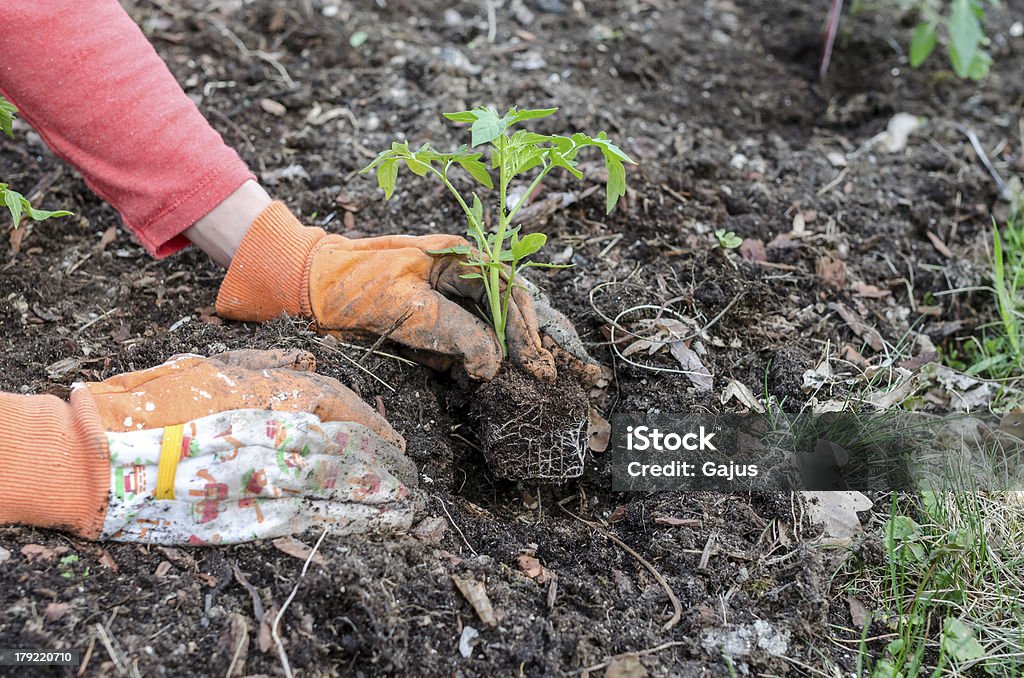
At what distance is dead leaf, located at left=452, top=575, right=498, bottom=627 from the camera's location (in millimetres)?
1690

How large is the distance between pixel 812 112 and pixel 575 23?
3.65ft

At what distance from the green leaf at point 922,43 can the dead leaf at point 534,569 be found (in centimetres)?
290

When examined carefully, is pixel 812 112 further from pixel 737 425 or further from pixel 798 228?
pixel 737 425

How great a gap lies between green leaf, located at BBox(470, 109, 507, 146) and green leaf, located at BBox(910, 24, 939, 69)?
261 cm

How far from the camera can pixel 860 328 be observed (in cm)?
261

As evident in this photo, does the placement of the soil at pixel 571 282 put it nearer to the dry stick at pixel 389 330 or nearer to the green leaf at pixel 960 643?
the dry stick at pixel 389 330

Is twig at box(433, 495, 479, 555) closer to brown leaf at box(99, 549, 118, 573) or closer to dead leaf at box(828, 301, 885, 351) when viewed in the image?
brown leaf at box(99, 549, 118, 573)

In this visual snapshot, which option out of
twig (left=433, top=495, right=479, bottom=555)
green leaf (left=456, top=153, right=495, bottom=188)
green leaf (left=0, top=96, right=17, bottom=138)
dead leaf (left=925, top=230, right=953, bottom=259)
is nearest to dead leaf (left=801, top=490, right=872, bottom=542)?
twig (left=433, top=495, right=479, bottom=555)

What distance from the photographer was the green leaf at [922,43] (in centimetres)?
351

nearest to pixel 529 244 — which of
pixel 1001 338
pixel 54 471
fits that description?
pixel 54 471

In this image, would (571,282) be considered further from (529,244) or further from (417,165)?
(417,165)

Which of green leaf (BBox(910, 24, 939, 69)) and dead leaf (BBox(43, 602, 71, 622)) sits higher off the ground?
green leaf (BBox(910, 24, 939, 69))

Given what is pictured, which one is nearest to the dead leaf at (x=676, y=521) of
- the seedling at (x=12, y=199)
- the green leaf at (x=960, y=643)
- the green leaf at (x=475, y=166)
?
the green leaf at (x=960, y=643)

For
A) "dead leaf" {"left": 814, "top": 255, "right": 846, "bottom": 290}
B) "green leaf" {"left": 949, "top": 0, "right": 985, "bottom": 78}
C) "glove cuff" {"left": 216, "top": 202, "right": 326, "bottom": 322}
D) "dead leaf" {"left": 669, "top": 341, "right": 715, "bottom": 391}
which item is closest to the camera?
"glove cuff" {"left": 216, "top": 202, "right": 326, "bottom": 322}
